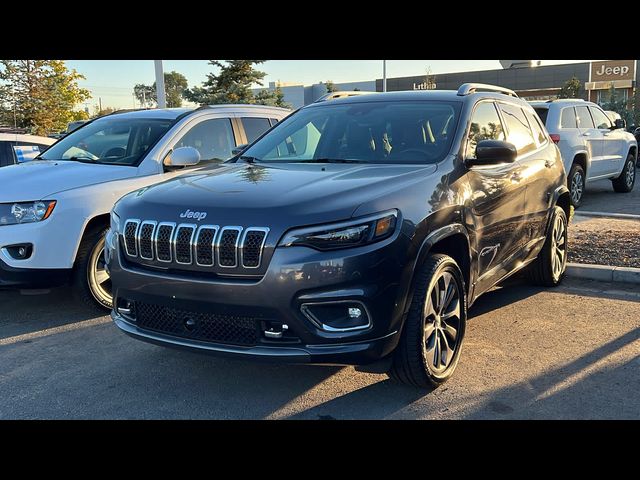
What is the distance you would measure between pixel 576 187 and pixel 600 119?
2.00 meters

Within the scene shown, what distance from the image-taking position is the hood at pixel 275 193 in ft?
10.6

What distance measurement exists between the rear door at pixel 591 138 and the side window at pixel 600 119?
20cm

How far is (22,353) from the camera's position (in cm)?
460

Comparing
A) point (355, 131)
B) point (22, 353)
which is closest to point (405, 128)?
point (355, 131)

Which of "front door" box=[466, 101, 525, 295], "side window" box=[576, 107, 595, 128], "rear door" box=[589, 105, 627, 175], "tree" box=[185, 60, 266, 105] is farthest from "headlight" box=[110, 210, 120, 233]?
"tree" box=[185, 60, 266, 105]

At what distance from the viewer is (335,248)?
3160mm

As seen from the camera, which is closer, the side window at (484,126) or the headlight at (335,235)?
the headlight at (335,235)

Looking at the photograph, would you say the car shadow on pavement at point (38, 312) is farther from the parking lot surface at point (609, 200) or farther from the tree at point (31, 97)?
the tree at point (31, 97)

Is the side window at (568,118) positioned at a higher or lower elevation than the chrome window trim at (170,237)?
higher

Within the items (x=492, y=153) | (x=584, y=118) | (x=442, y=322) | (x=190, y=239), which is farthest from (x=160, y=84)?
(x=442, y=322)

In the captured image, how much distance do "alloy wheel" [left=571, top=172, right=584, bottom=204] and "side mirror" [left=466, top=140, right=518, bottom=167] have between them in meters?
7.32

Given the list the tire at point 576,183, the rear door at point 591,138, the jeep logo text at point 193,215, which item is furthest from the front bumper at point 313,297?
the rear door at point 591,138

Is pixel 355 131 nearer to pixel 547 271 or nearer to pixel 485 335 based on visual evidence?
pixel 485 335
